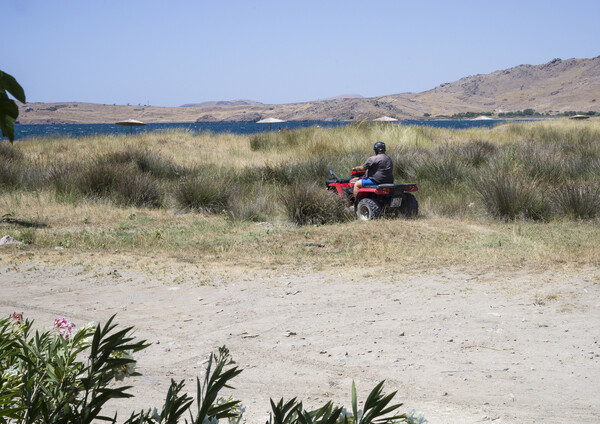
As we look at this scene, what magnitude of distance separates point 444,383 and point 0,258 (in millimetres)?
6431

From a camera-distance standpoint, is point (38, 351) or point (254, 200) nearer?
point (38, 351)

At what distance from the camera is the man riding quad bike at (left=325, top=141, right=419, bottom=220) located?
11297mm

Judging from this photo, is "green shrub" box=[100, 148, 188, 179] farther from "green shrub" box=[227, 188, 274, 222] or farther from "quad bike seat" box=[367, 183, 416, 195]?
"quad bike seat" box=[367, 183, 416, 195]

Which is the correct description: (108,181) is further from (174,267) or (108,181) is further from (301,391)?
(301,391)

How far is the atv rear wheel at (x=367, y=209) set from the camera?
1122cm

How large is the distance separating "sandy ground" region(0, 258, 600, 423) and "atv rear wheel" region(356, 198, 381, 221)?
3944 mm

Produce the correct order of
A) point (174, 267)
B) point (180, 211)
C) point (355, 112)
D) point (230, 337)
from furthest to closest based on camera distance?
point (355, 112) → point (180, 211) → point (174, 267) → point (230, 337)

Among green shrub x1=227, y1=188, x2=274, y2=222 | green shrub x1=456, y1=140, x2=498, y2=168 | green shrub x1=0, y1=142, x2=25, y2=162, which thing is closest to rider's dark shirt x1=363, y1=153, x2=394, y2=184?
green shrub x1=227, y1=188, x2=274, y2=222

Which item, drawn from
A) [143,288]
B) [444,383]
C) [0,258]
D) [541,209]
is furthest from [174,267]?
[541,209]

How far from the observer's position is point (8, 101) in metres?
1.22

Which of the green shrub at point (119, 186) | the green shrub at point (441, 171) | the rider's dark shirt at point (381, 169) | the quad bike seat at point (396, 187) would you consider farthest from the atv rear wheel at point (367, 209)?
the green shrub at point (119, 186)

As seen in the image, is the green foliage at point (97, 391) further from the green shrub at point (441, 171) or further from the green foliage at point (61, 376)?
the green shrub at point (441, 171)

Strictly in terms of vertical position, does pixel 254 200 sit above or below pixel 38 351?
below

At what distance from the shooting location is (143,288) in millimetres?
6887
